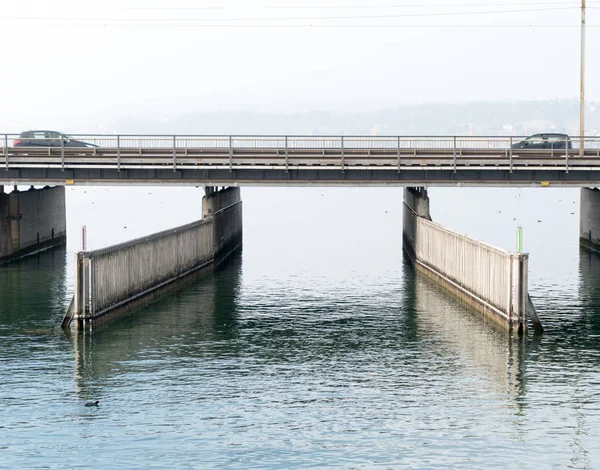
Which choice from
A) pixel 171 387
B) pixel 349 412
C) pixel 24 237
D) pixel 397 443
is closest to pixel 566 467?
pixel 397 443

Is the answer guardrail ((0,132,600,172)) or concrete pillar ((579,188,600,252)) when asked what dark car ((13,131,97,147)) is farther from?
concrete pillar ((579,188,600,252))

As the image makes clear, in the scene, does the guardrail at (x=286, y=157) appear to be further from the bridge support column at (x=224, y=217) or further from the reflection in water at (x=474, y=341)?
the reflection in water at (x=474, y=341)

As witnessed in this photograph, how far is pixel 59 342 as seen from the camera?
4419 cm

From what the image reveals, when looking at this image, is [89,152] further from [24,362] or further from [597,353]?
[597,353]

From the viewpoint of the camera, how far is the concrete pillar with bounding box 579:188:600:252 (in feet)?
269

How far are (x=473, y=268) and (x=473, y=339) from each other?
9.00 metres

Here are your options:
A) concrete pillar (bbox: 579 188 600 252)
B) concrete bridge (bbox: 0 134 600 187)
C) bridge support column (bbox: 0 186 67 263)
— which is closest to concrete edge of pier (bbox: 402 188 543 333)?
concrete bridge (bbox: 0 134 600 187)

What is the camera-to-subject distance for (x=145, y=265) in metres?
55.1

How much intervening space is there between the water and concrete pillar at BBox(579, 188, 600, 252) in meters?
13.8

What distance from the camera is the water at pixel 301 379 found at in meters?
28.9

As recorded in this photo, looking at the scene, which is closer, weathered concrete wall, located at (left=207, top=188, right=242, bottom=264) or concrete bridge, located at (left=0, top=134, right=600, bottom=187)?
concrete bridge, located at (left=0, top=134, right=600, bottom=187)

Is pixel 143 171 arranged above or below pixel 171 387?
above

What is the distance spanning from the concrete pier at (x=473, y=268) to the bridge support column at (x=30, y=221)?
90.4 feet

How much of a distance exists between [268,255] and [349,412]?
53114mm
